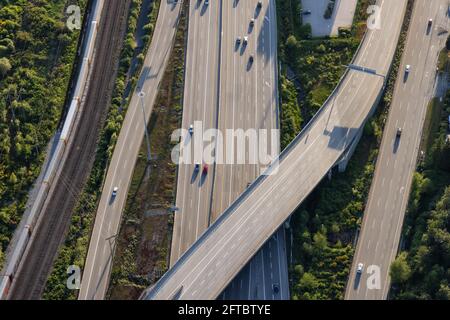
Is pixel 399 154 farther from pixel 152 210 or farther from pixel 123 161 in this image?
pixel 123 161

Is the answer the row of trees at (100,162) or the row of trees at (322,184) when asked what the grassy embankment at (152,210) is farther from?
the row of trees at (322,184)

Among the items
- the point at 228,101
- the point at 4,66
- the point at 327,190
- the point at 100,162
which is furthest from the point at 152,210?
the point at 4,66

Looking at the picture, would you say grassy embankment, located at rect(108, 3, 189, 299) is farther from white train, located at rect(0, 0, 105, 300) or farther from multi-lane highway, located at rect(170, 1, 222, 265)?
white train, located at rect(0, 0, 105, 300)

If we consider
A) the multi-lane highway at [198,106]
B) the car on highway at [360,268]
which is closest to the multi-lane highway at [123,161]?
the multi-lane highway at [198,106]

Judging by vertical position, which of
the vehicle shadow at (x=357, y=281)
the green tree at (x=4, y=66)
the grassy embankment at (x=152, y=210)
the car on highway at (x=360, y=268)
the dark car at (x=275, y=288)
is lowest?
the dark car at (x=275, y=288)

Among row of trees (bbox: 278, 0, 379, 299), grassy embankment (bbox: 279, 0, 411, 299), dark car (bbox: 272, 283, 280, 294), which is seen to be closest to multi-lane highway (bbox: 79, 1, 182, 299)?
row of trees (bbox: 278, 0, 379, 299)

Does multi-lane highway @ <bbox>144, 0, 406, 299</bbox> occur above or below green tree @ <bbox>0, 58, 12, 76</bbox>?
below

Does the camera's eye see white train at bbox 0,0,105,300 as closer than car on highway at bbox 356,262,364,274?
Yes
